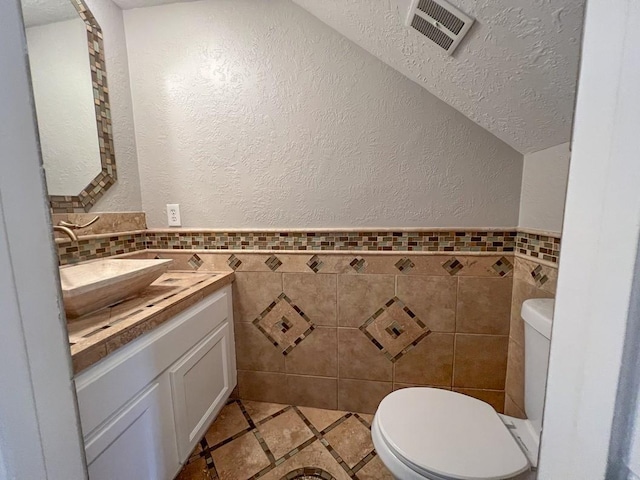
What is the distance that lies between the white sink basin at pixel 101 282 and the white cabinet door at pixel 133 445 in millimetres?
328

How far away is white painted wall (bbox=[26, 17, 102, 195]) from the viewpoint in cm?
112

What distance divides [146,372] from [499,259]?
1517 millimetres

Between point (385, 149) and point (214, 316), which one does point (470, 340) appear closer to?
point (385, 149)

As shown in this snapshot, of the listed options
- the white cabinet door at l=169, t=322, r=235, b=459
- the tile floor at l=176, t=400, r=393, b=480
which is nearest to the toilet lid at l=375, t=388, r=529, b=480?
the tile floor at l=176, t=400, r=393, b=480

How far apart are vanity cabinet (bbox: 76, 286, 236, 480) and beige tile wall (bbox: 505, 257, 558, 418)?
1.42 meters

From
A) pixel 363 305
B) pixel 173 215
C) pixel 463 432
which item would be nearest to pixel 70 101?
pixel 173 215

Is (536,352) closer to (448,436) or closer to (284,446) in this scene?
(448,436)

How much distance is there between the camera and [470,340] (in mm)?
1367

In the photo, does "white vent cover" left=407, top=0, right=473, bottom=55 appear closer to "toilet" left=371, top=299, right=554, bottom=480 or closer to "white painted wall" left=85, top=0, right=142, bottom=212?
"toilet" left=371, top=299, right=554, bottom=480

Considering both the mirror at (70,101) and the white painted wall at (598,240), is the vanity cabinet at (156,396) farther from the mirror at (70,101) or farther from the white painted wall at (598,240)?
the white painted wall at (598,240)

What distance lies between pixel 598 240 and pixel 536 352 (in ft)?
3.29

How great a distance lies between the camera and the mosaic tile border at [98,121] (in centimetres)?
126

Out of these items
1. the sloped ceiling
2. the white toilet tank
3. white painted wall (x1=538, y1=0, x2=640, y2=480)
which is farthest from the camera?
the white toilet tank

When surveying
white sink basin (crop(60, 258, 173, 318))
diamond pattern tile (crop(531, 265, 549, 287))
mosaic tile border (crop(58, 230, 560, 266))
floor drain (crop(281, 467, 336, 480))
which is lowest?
floor drain (crop(281, 467, 336, 480))
